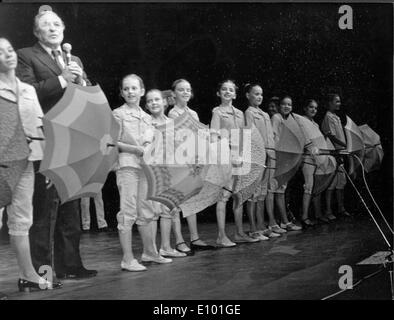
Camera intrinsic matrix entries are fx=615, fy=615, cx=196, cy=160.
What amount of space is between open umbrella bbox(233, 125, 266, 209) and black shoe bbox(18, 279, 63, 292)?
0.98 meters

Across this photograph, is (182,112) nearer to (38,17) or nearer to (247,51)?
(247,51)

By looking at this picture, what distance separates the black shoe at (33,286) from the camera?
293 centimetres

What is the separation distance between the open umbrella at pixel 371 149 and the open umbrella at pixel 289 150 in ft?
1.05

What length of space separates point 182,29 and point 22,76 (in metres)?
0.82

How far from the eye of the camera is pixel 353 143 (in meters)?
3.25

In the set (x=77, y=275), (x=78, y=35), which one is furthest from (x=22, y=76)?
(x=77, y=275)

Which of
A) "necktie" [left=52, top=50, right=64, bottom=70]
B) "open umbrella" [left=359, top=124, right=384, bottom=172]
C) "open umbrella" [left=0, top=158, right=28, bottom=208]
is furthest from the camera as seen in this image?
"open umbrella" [left=359, top=124, right=384, bottom=172]

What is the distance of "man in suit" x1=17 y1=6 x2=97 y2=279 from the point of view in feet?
9.56

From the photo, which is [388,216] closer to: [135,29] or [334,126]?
[334,126]

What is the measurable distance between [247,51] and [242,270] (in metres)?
1.10

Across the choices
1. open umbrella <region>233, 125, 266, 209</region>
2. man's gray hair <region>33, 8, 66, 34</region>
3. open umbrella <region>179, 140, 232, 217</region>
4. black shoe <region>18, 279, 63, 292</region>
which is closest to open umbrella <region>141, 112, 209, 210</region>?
open umbrella <region>179, 140, 232, 217</region>

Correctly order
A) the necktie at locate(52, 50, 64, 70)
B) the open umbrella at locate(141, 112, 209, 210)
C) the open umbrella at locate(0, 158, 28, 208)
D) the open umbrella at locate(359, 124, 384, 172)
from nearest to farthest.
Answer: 1. the open umbrella at locate(0, 158, 28, 208)
2. the necktie at locate(52, 50, 64, 70)
3. the open umbrella at locate(141, 112, 209, 210)
4. the open umbrella at locate(359, 124, 384, 172)

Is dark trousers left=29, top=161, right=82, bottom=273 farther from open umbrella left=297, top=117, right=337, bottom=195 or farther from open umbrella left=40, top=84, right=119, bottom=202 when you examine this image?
open umbrella left=297, top=117, right=337, bottom=195
